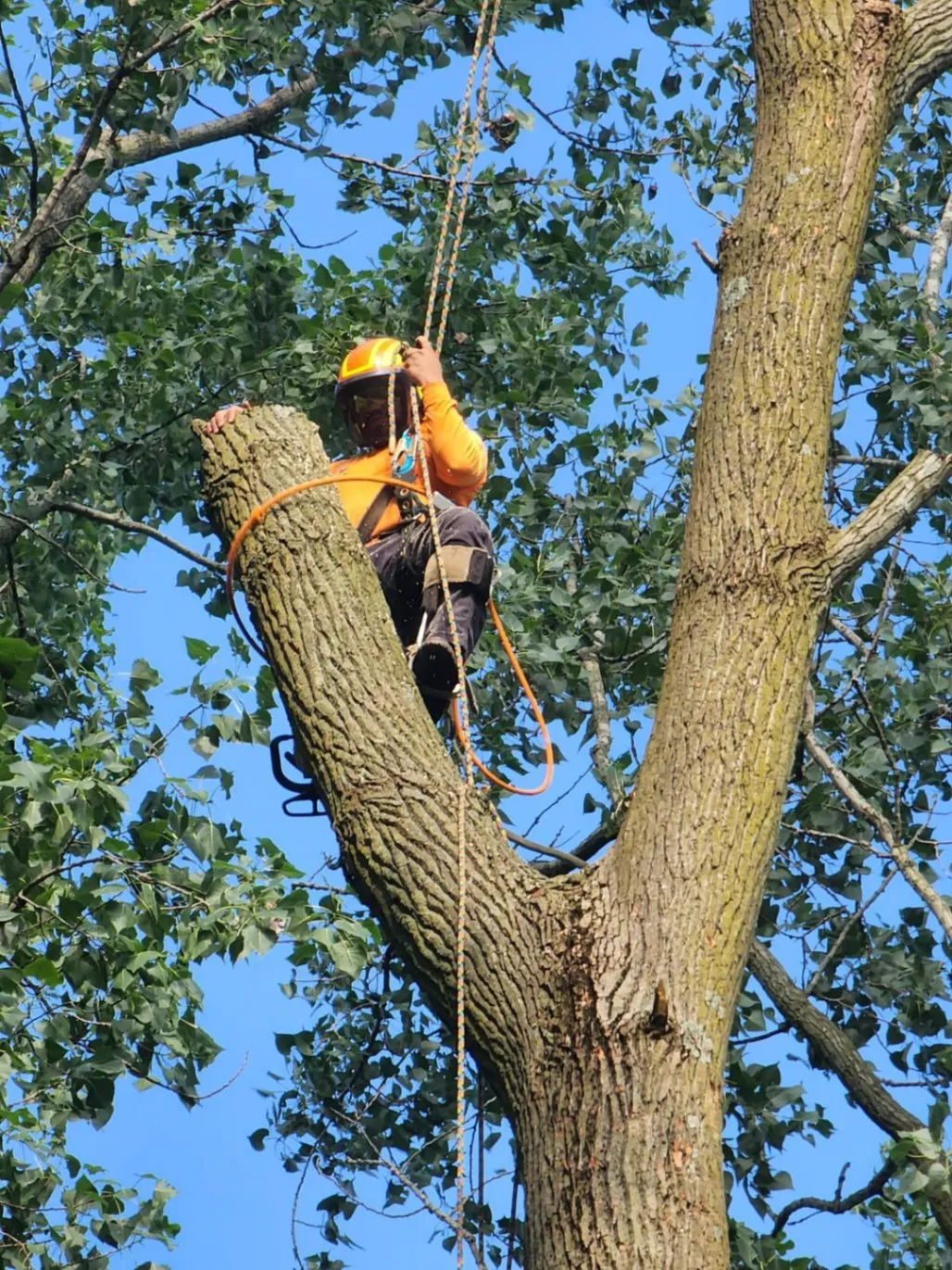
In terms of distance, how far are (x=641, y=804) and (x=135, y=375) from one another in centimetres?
398

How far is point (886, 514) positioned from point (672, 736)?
2.47ft

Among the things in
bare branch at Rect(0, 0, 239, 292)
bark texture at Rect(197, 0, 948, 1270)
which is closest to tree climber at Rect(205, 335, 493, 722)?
bark texture at Rect(197, 0, 948, 1270)

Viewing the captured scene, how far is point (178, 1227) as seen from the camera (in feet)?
14.2

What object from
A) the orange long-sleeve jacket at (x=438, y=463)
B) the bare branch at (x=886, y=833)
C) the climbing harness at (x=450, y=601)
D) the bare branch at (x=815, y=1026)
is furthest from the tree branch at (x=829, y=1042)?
the orange long-sleeve jacket at (x=438, y=463)

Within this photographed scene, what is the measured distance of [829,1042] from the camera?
4816 millimetres

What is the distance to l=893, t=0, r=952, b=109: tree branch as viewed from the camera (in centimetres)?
372

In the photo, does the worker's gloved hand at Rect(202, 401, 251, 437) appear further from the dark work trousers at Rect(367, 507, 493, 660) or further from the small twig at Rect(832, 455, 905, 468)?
the small twig at Rect(832, 455, 905, 468)

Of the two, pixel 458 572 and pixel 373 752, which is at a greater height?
pixel 458 572

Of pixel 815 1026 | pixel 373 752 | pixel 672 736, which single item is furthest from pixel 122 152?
pixel 672 736

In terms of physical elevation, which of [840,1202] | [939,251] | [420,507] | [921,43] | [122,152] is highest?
[122,152]

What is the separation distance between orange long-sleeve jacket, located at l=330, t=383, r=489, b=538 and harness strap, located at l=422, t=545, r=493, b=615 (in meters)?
0.24

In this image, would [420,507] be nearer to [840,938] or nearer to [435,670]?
[435,670]

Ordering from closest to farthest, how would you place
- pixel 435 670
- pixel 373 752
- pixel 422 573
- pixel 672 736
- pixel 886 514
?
pixel 672 736
pixel 373 752
pixel 886 514
pixel 435 670
pixel 422 573

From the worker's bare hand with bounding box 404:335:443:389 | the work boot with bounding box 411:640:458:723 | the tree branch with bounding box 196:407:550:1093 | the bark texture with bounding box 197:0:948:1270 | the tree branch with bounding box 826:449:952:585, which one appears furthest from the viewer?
the worker's bare hand with bounding box 404:335:443:389
